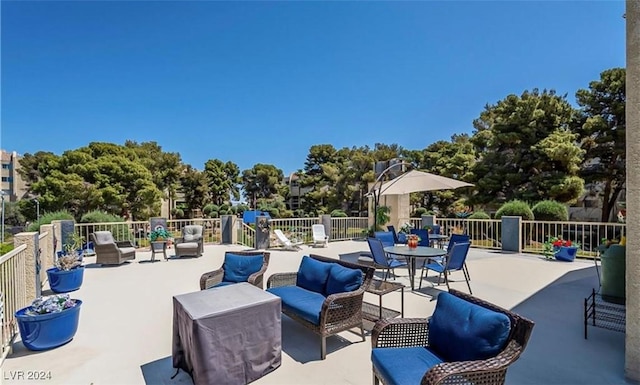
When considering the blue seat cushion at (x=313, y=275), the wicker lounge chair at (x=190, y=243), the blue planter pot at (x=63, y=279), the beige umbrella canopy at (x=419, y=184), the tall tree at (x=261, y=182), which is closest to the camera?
the blue seat cushion at (x=313, y=275)

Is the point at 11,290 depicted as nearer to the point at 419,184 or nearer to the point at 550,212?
the point at 419,184

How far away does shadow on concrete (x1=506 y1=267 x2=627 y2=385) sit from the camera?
8.38ft

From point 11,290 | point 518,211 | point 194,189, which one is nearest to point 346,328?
point 11,290

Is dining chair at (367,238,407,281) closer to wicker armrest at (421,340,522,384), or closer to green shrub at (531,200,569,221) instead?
wicker armrest at (421,340,522,384)

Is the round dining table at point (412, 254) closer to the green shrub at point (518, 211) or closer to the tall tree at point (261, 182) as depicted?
the green shrub at point (518, 211)

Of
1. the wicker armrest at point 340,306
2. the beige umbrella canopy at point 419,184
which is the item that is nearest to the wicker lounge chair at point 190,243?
the beige umbrella canopy at point 419,184

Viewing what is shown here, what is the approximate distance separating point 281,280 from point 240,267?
0.61 m

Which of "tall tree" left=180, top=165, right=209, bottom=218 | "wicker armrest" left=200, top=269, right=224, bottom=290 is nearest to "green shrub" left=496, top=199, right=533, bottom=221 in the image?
"wicker armrest" left=200, top=269, right=224, bottom=290

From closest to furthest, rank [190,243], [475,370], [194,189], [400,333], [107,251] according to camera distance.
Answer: [475,370]
[400,333]
[107,251]
[190,243]
[194,189]

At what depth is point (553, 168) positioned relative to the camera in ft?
42.5

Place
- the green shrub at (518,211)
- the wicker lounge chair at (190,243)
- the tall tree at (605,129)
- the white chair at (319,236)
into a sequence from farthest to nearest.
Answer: the tall tree at (605,129) → the white chair at (319,236) → the green shrub at (518,211) → the wicker lounge chair at (190,243)

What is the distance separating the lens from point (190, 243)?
8617 millimetres

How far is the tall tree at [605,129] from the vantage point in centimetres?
1242

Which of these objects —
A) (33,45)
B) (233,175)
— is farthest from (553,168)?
(233,175)
